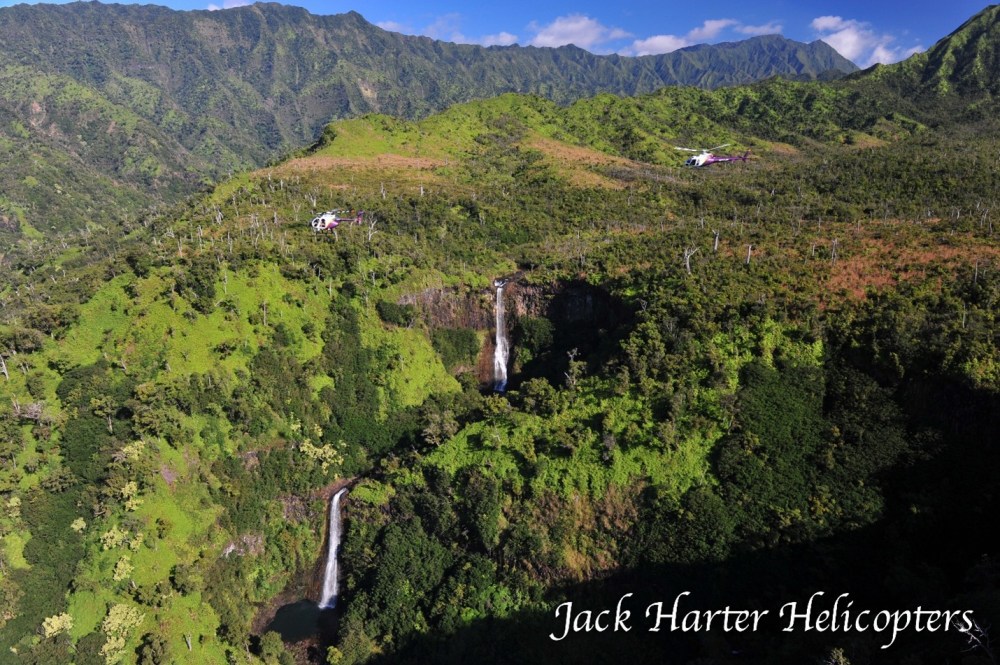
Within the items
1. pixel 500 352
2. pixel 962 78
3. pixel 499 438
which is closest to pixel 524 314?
pixel 500 352

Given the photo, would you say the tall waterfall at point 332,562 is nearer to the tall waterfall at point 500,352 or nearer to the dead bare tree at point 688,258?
the tall waterfall at point 500,352

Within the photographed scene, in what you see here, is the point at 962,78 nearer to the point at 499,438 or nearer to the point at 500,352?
the point at 500,352

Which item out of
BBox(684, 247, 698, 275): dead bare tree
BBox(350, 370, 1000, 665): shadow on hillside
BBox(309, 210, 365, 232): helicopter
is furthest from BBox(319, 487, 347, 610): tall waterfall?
BBox(684, 247, 698, 275): dead bare tree

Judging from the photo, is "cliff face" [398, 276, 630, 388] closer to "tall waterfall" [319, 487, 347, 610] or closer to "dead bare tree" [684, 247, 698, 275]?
"dead bare tree" [684, 247, 698, 275]

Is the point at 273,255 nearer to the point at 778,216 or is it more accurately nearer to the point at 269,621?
the point at 269,621

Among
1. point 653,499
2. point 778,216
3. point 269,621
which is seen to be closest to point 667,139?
point 778,216

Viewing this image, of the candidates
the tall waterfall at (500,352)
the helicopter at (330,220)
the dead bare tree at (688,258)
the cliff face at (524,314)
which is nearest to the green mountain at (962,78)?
the dead bare tree at (688,258)
